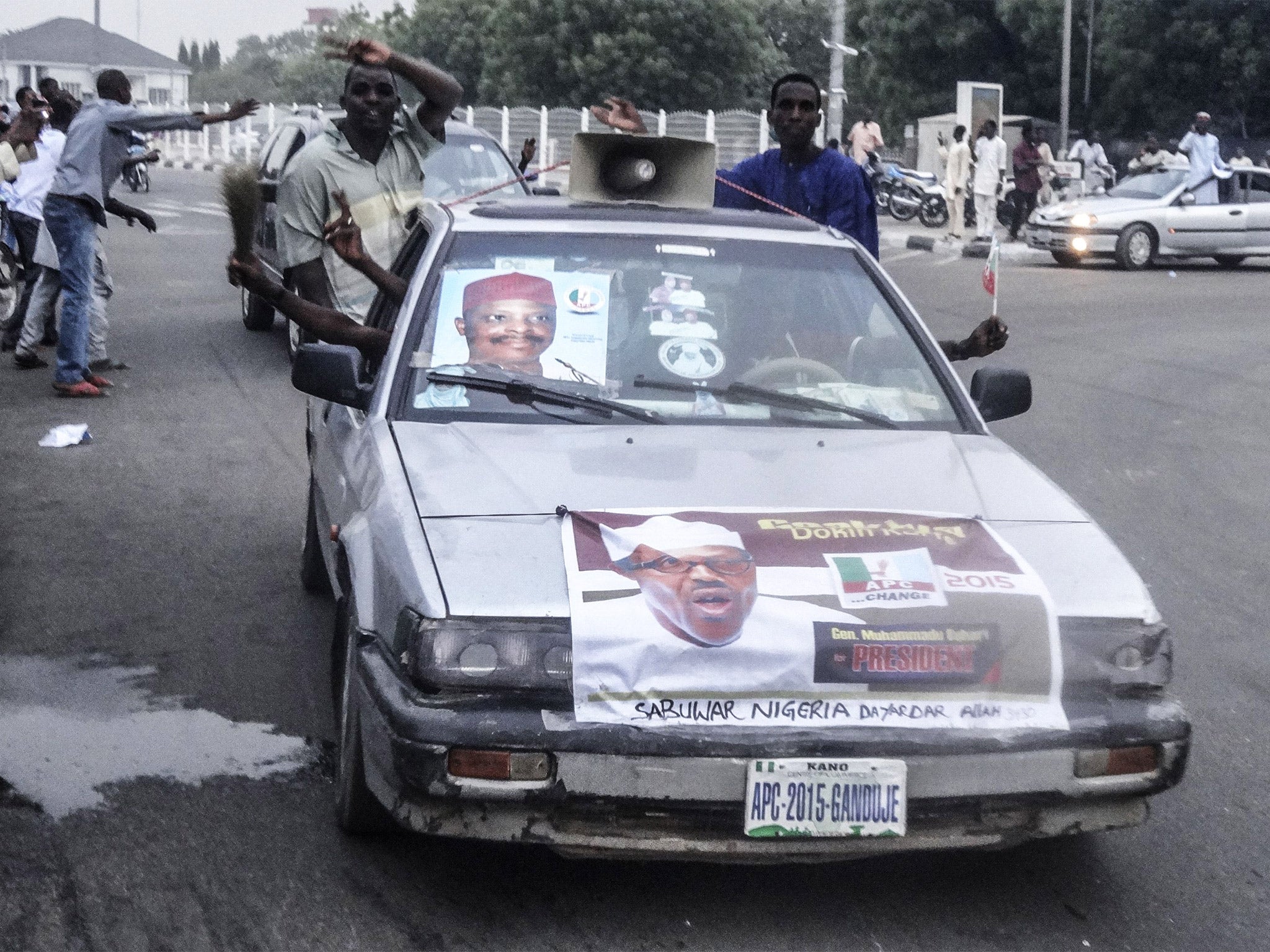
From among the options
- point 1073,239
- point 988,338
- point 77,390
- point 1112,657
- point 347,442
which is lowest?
point 77,390

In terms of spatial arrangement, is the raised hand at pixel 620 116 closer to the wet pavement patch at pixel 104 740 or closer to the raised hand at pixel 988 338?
the raised hand at pixel 988 338

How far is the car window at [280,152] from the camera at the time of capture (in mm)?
13094

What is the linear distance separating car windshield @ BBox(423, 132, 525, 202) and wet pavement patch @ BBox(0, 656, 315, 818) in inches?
291

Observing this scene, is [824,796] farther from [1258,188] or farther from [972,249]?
[972,249]

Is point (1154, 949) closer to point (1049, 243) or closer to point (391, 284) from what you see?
point (391, 284)

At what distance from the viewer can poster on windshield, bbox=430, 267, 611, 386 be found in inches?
191

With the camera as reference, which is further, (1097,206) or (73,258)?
(1097,206)

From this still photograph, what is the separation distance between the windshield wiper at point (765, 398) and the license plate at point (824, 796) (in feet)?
4.70

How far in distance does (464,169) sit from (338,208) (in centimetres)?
614

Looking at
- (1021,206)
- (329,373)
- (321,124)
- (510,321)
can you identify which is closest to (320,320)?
(329,373)

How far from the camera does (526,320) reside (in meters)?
4.92

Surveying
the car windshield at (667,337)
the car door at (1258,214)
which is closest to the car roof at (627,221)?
the car windshield at (667,337)

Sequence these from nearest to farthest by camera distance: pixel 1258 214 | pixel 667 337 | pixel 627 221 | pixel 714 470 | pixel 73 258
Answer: pixel 714 470
pixel 667 337
pixel 627 221
pixel 73 258
pixel 1258 214

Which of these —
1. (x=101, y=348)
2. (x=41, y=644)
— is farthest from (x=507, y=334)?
(x=101, y=348)
